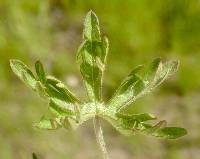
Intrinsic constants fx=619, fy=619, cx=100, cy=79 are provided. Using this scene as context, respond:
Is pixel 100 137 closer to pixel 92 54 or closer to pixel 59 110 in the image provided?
pixel 59 110

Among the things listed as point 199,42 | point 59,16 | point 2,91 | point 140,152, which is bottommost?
point 140,152

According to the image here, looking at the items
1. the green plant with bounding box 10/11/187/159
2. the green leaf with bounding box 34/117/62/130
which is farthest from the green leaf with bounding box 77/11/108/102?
the green leaf with bounding box 34/117/62/130

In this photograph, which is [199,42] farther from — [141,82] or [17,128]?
[141,82]

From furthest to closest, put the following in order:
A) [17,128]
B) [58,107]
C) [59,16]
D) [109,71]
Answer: [59,16] → [109,71] → [17,128] → [58,107]

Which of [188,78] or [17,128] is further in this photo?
[188,78]

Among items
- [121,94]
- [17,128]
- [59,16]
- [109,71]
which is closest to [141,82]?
[121,94]

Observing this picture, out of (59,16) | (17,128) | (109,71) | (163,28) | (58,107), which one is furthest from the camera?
(59,16)

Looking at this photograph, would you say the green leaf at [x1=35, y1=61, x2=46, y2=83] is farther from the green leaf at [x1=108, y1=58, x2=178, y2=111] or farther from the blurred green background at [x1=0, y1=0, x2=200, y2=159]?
the blurred green background at [x1=0, y1=0, x2=200, y2=159]

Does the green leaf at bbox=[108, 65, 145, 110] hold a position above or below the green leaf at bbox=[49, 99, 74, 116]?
above
